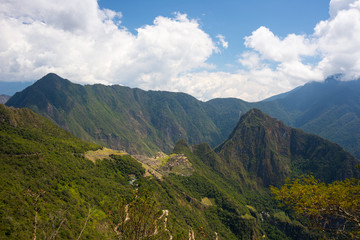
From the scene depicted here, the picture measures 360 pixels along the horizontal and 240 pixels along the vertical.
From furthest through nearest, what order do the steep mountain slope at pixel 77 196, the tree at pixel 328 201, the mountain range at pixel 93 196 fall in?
the mountain range at pixel 93 196, the steep mountain slope at pixel 77 196, the tree at pixel 328 201

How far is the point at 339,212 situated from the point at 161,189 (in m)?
112

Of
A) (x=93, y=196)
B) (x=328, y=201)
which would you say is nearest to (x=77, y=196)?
(x=93, y=196)

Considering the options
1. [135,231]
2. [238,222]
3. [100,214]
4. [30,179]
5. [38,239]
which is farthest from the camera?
[238,222]

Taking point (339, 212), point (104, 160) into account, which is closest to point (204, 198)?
point (104, 160)

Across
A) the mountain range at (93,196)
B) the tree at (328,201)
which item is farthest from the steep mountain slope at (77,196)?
the tree at (328,201)

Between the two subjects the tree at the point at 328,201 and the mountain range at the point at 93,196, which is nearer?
the tree at the point at 328,201

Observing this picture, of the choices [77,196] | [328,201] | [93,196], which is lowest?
[93,196]

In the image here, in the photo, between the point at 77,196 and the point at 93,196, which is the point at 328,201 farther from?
the point at 93,196

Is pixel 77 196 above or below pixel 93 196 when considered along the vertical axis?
above

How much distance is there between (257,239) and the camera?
15112 centimetres

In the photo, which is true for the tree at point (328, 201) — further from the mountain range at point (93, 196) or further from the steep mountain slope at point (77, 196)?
the steep mountain slope at point (77, 196)

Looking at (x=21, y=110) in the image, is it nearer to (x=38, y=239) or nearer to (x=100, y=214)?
(x=100, y=214)

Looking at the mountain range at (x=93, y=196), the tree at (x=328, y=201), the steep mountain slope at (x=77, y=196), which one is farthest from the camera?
the mountain range at (x=93, y=196)

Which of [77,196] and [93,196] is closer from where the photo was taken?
[77,196]
